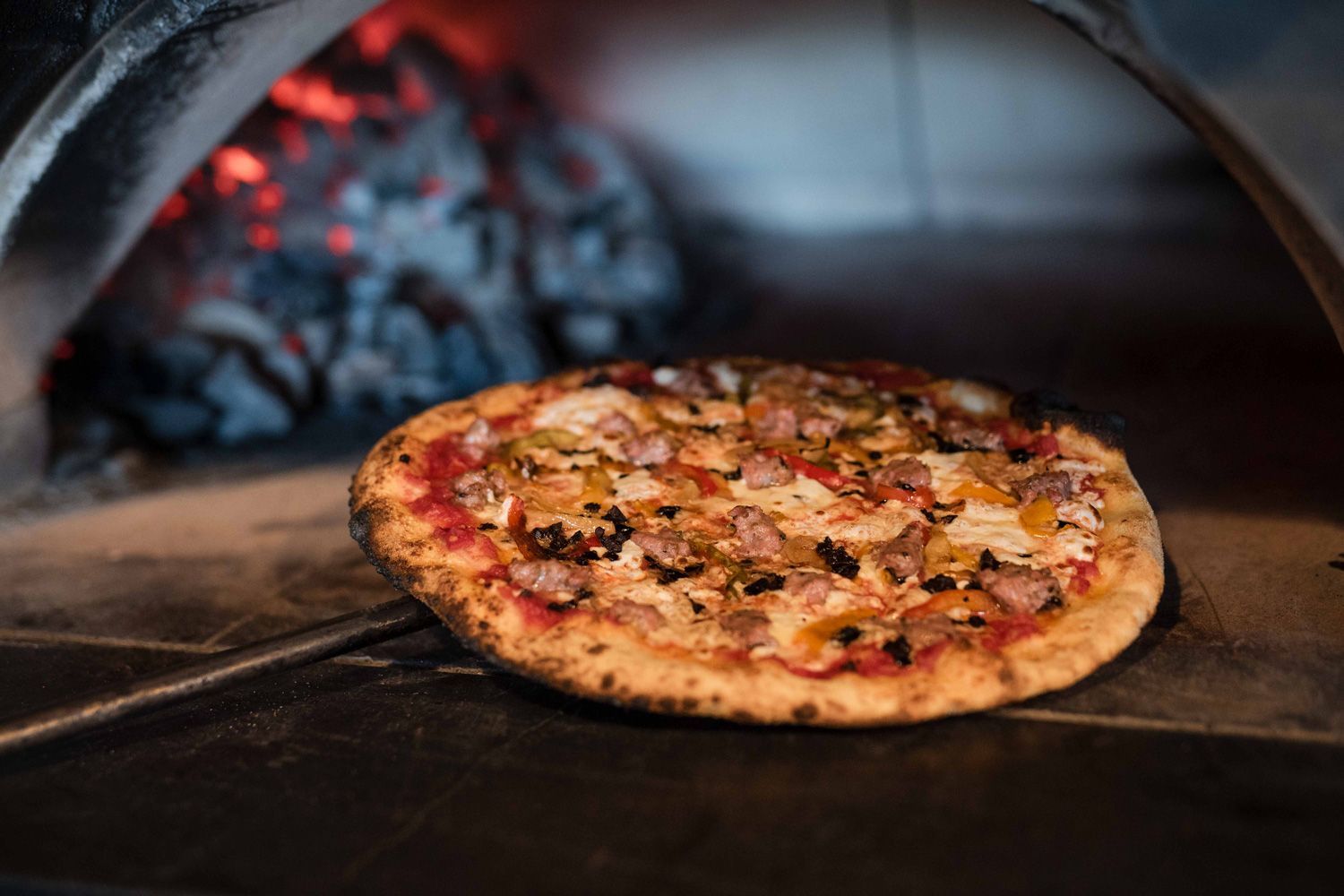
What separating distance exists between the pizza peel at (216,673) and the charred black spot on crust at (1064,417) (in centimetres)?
227

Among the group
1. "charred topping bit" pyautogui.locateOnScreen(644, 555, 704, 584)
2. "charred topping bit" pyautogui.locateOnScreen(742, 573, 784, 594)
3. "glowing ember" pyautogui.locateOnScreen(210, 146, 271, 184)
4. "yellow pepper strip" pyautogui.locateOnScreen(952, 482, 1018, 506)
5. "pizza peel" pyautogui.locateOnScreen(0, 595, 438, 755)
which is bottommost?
"pizza peel" pyautogui.locateOnScreen(0, 595, 438, 755)

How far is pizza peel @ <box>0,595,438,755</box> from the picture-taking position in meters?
2.84

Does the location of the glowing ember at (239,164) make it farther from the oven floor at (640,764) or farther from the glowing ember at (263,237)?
the oven floor at (640,764)

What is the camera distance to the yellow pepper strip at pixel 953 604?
303 cm

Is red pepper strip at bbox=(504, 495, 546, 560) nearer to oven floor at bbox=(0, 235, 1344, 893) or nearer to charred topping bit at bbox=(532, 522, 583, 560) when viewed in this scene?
charred topping bit at bbox=(532, 522, 583, 560)

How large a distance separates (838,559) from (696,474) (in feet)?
2.41

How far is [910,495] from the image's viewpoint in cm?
354

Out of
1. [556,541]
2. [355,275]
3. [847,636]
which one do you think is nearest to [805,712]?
[847,636]

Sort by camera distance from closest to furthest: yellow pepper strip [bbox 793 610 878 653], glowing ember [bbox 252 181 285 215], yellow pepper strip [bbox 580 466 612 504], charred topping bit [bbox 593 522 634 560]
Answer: yellow pepper strip [bbox 793 610 878 653]
charred topping bit [bbox 593 522 634 560]
yellow pepper strip [bbox 580 466 612 504]
glowing ember [bbox 252 181 285 215]

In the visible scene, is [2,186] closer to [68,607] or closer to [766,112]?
[68,607]

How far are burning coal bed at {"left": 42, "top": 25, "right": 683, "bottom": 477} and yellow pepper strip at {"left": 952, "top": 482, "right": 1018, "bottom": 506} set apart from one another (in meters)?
4.25

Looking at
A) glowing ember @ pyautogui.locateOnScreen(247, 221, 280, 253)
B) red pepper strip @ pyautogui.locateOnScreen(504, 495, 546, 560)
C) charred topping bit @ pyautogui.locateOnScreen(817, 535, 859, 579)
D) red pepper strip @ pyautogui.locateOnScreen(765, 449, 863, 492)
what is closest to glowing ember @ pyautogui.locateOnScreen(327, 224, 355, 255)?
glowing ember @ pyautogui.locateOnScreen(247, 221, 280, 253)

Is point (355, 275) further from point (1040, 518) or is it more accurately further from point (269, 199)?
point (1040, 518)

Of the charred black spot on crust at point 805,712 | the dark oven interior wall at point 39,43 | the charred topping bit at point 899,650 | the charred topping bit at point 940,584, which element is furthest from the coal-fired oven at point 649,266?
the charred topping bit at point 940,584
